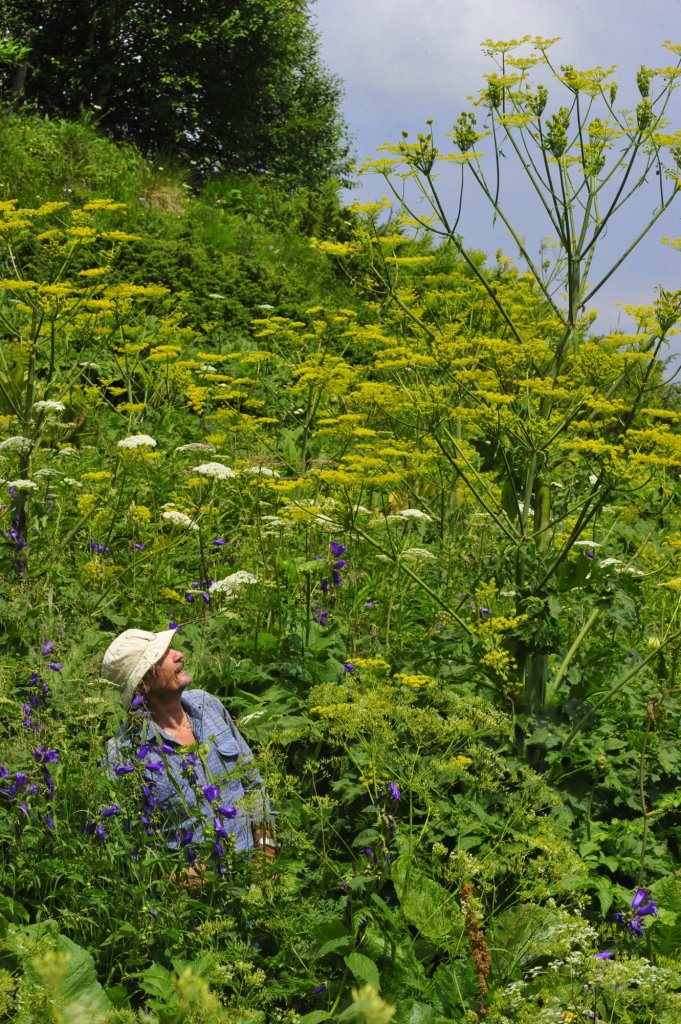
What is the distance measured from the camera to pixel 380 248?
5832 millimetres

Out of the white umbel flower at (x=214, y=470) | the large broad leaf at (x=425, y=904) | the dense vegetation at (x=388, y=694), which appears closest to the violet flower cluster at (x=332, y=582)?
the dense vegetation at (x=388, y=694)

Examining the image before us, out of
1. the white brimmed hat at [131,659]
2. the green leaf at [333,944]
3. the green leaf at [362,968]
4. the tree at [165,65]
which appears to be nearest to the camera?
the green leaf at [362,968]

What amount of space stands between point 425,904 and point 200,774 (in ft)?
3.41

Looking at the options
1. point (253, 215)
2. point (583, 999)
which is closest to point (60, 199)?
point (253, 215)

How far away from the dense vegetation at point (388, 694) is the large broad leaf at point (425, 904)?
2cm

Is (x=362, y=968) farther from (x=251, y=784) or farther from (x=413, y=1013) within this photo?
(x=251, y=784)

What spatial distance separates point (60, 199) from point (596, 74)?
335 inches

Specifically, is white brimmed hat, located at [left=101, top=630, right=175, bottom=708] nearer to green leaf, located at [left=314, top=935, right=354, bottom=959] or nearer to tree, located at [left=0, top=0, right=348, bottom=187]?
green leaf, located at [left=314, top=935, right=354, bottom=959]

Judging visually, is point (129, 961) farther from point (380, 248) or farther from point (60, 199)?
point (60, 199)

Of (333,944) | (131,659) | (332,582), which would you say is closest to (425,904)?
(333,944)

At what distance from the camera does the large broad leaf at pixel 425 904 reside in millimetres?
3250

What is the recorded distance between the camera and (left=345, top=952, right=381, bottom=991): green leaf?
3.01 m

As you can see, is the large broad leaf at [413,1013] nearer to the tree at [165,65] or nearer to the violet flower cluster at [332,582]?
the violet flower cluster at [332,582]

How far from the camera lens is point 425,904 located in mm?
3459
